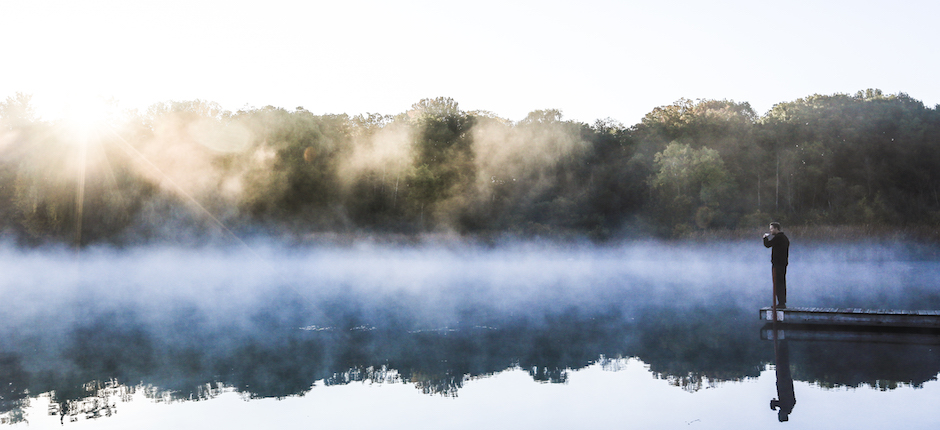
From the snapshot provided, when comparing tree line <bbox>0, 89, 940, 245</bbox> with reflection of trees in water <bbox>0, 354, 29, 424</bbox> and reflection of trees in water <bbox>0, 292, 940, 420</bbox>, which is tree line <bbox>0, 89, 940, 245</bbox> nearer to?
reflection of trees in water <bbox>0, 292, 940, 420</bbox>

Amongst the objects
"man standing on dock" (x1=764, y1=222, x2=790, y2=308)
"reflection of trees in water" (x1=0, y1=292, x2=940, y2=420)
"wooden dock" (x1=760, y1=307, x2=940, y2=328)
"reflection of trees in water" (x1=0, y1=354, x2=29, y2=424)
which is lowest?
"reflection of trees in water" (x1=0, y1=292, x2=940, y2=420)

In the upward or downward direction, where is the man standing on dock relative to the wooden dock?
upward

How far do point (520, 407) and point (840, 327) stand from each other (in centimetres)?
619

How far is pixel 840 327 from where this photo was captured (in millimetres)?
10891

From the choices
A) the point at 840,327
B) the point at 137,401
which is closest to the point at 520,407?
the point at 137,401

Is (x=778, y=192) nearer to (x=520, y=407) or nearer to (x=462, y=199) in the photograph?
(x=462, y=199)

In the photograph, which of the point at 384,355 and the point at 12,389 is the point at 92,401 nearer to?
the point at 12,389

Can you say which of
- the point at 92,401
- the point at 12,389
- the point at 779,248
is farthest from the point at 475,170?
the point at 92,401

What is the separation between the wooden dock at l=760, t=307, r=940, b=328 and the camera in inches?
413

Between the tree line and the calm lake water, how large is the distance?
17.9 metres

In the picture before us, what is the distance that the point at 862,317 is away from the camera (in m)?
10.7

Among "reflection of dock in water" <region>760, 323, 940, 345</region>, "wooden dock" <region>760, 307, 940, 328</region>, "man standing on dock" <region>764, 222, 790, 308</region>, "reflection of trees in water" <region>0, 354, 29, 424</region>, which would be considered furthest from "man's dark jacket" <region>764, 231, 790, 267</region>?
"reflection of trees in water" <region>0, 354, 29, 424</region>

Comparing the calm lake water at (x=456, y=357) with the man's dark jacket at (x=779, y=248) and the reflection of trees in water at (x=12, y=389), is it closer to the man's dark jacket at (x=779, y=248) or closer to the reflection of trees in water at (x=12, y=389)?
the reflection of trees in water at (x=12, y=389)

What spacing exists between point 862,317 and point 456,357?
619 cm
